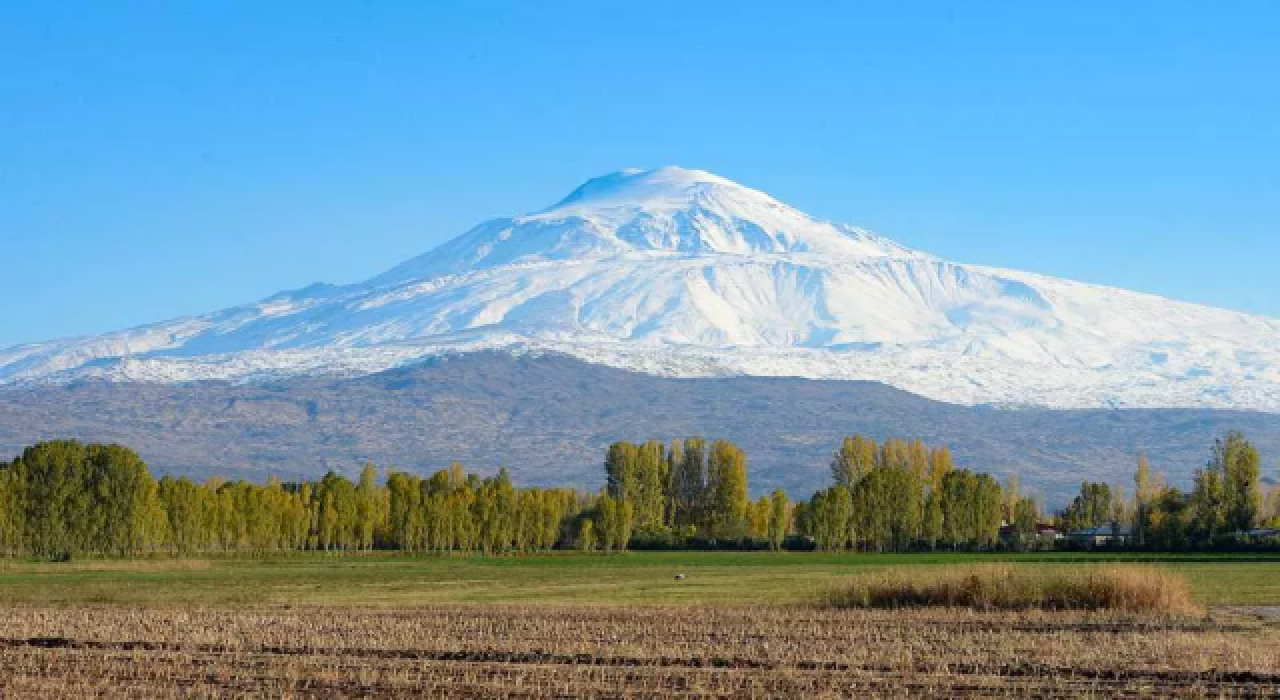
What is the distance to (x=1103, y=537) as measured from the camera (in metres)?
127

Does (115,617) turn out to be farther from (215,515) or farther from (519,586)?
(215,515)

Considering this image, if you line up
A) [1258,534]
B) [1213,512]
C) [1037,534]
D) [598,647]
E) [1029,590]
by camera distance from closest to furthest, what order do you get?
[598,647] < [1029,590] < [1213,512] < [1258,534] < [1037,534]

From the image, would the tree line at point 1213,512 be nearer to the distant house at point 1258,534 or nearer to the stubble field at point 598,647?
the distant house at point 1258,534

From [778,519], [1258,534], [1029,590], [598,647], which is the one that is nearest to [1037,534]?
[1258,534]

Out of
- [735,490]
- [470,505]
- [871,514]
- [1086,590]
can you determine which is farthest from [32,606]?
[735,490]

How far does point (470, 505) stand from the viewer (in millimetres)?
104375

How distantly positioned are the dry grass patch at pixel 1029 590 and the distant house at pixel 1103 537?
76660 millimetres

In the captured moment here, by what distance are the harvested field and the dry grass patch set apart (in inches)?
67.8

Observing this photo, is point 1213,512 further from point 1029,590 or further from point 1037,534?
point 1029,590

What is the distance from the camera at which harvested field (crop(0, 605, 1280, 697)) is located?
24.5m

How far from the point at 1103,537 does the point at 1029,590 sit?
296ft

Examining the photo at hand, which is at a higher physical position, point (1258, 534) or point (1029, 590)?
point (1258, 534)

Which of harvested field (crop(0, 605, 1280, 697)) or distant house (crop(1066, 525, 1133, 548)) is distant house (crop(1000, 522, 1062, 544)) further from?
harvested field (crop(0, 605, 1280, 697))

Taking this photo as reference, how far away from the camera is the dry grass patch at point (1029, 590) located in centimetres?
3912
